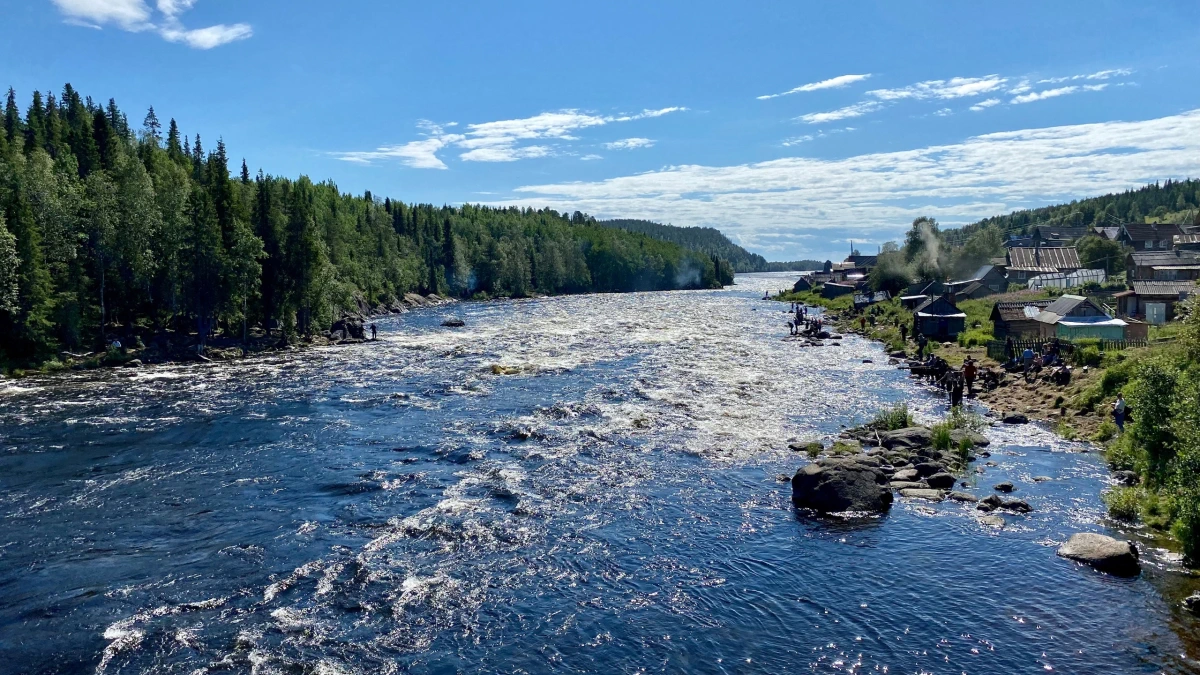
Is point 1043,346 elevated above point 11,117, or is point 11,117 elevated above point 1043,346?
point 11,117

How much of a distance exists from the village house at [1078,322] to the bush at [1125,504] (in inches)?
1339

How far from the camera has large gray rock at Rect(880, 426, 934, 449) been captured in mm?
35438

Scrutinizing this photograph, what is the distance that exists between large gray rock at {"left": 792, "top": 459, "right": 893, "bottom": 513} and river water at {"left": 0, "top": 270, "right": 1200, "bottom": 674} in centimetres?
83

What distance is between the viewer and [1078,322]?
187ft

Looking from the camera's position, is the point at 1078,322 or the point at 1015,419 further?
the point at 1078,322

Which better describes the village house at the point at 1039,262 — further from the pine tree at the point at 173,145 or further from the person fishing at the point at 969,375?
the pine tree at the point at 173,145

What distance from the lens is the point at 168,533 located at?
2512 centimetres

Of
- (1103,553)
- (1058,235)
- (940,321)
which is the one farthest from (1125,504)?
(1058,235)

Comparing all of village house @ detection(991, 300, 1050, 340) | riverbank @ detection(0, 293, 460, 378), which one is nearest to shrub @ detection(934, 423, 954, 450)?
village house @ detection(991, 300, 1050, 340)

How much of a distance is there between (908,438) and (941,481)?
5991 millimetres

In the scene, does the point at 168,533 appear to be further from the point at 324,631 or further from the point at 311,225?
the point at 311,225

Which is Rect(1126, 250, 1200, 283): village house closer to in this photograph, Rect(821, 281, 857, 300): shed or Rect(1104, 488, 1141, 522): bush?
Rect(821, 281, 857, 300): shed

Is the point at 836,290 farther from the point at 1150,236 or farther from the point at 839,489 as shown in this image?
the point at 839,489

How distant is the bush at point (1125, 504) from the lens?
25531 millimetres
